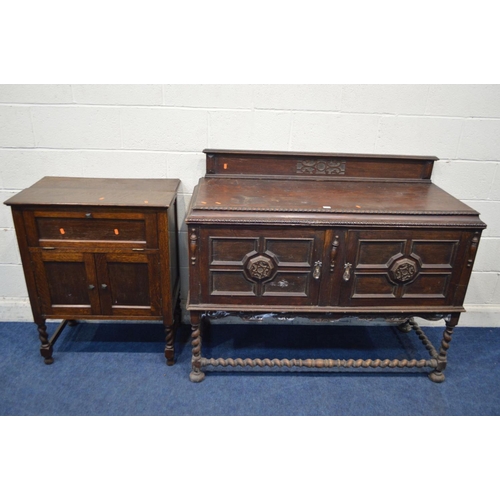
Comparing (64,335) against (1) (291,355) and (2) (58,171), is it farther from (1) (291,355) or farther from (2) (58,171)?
(1) (291,355)

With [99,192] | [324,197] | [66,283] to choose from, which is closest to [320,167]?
[324,197]

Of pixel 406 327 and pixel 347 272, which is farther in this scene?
pixel 406 327

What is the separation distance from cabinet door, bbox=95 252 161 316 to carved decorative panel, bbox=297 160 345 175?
89 centimetres

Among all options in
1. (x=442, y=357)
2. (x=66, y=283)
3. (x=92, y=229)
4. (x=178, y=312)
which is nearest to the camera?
(x=92, y=229)

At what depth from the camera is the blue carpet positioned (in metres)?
1.98

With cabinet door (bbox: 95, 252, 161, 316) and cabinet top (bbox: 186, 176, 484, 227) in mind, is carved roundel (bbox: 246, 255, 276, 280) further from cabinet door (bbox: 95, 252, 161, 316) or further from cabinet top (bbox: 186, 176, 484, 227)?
cabinet door (bbox: 95, 252, 161, 316)

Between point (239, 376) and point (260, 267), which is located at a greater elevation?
point (260, 267)

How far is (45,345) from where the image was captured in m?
2.18

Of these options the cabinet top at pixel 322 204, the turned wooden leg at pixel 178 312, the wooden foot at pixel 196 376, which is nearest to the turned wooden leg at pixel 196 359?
the wooden foot at pixel 196 376

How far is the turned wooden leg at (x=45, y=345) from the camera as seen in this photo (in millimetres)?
2143

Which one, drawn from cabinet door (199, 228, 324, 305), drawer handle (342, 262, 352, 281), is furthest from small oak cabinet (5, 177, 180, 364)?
drawer handle (342, 262, 352, 281)

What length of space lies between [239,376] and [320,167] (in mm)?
1187

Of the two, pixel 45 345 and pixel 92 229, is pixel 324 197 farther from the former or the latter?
pixel 45 345

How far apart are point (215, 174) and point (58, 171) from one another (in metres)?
0.86
